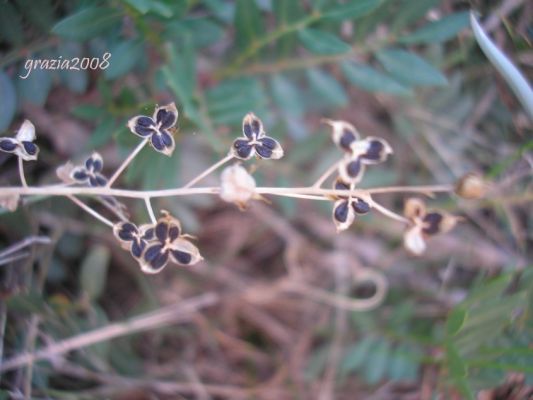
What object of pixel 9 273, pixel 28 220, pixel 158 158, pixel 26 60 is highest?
pixel 26 60

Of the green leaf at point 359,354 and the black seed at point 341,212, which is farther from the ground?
the black seed at point 341,212

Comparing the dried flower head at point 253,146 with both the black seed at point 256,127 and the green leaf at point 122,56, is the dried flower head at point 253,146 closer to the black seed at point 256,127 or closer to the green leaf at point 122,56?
the black seed at point 256,127

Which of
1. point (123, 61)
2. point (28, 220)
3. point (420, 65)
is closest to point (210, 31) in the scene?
point (123, 61)

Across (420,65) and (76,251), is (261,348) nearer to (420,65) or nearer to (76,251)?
(76,251)

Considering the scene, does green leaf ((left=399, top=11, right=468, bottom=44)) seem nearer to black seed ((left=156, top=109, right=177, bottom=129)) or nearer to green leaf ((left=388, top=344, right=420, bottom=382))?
black seed ((left=156, top=109, right=177, bottom=129))

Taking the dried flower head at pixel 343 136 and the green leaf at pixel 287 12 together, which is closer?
the dried flower head at pixel 343 136

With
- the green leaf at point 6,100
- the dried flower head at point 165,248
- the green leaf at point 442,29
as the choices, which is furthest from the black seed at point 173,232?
the green leaf at point 442,29

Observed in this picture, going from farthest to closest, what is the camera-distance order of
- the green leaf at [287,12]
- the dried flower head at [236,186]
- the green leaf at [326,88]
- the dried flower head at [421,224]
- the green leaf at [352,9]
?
the green leaf at [326,88] → the green leaf at [287,12] → the green leaf at [352,9] → the dried flower head at [421,224] → the dried flower head at [236,186]
